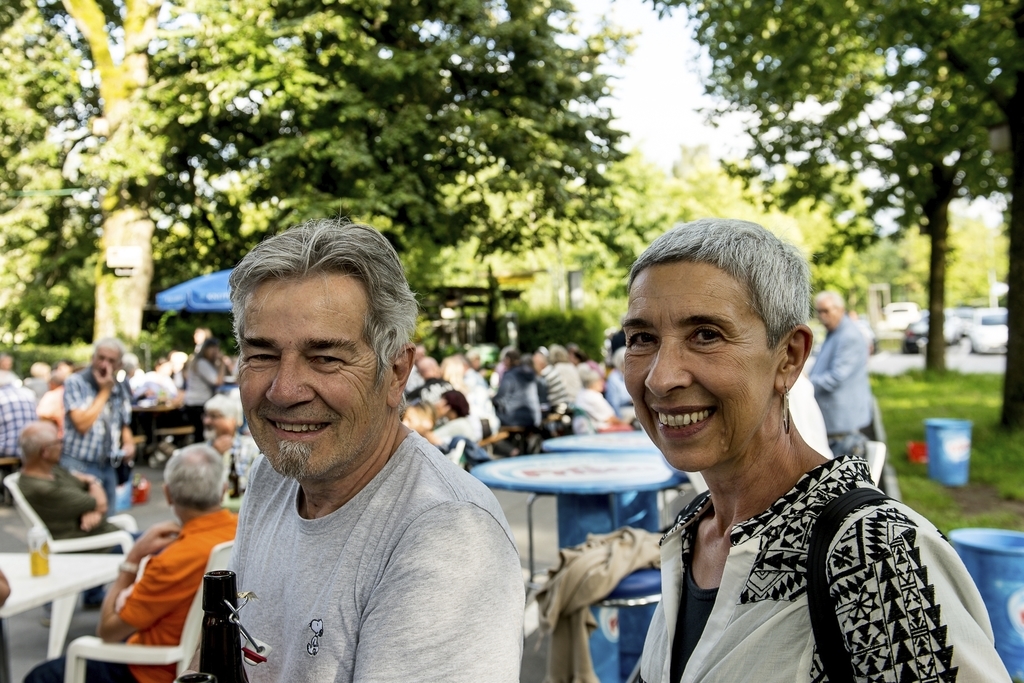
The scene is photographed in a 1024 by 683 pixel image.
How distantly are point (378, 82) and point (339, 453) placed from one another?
1752 cm

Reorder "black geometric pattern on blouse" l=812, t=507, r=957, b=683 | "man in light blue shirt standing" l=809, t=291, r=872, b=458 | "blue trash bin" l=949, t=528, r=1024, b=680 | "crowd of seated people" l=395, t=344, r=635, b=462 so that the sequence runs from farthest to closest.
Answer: "crowd of seated people" l=395, t=344, r=635, b=462 < "man in light blue shirt standing" l=809, t=291, r=872, b=458 < "blue trash bin" l=949, t=528, r=1024, b=680 < "black geometric pattern on blouse" l=812, t=507, r=957, b=683

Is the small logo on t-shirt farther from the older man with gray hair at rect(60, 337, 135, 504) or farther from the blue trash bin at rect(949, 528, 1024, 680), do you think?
the older man with gray hair at rect(60, 337, 135, 504)

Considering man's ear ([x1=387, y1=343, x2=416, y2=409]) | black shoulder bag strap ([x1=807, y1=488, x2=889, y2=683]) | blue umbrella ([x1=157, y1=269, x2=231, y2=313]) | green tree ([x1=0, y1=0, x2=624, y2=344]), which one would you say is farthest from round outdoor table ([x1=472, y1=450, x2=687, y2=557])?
green tree ([x1=0, y1=0, x2=624, y2=344])

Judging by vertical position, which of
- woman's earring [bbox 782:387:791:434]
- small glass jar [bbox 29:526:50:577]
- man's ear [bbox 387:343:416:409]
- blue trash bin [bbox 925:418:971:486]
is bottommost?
blue trash bin [bbox 925:418:971:486]

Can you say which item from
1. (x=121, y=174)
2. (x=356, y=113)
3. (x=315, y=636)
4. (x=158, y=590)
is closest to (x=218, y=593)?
(x=315, y=636)

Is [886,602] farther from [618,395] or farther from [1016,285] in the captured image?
[618,395]

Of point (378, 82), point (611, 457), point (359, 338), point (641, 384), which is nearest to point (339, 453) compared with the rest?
point (359, 338)

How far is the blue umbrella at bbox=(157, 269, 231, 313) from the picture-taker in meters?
14.8

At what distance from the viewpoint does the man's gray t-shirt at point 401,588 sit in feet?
5.30

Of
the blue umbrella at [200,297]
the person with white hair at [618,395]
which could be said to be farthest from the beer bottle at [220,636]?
the blue umbrella at [200,297]

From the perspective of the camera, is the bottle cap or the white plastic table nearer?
the bottle cap

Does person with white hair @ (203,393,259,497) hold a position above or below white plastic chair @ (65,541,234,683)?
above

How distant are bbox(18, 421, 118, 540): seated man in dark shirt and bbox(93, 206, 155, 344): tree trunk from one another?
12.9m

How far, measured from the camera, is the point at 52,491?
21.1 feet
